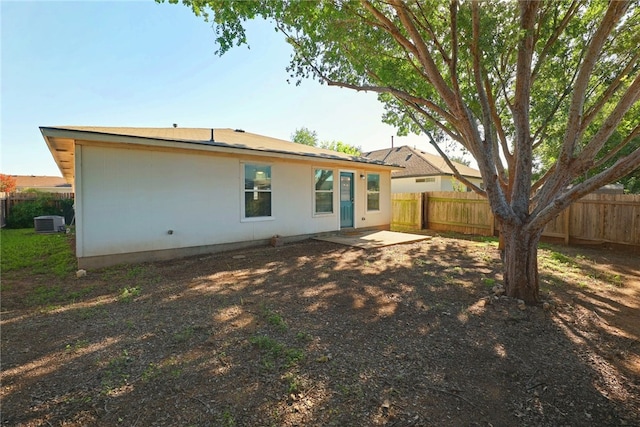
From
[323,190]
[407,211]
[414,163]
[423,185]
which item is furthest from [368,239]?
[414,163]

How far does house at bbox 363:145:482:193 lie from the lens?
18938 millimetres

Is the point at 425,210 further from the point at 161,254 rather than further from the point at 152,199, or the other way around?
the point at 152,199

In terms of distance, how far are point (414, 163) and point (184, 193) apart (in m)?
17.2

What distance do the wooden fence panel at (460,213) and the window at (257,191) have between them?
780 cm

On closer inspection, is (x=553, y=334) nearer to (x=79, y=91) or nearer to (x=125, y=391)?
(x=125, y=391)

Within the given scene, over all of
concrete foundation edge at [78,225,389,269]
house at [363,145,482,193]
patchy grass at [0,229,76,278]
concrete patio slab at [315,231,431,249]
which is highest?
house at [363,145,482,193]

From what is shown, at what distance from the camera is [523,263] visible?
13.4ft

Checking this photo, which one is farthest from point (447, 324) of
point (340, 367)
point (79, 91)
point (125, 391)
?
point (79, 91)

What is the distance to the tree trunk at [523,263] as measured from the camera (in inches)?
159

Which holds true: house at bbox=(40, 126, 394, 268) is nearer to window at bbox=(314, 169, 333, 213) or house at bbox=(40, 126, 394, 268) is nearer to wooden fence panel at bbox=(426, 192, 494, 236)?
window at bbox=(314, 169, 333, 213)

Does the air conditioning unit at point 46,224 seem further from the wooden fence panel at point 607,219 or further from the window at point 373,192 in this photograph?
the wooden fence panel at point 607,219

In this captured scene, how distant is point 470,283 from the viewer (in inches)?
203

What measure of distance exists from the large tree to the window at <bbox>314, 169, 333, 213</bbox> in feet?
10.1

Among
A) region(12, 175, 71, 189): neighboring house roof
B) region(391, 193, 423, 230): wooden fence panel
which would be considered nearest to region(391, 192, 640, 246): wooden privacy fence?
region(391, 193, 423, 230): wooden fence panel
